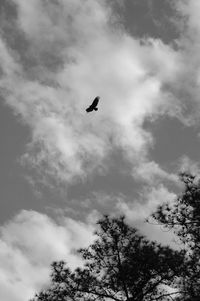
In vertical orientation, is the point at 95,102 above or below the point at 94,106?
above

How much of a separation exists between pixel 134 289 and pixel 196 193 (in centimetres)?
567

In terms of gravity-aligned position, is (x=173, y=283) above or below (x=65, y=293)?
above

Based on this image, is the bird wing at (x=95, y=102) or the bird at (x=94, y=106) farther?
the bird wing at (x=95, y=102)

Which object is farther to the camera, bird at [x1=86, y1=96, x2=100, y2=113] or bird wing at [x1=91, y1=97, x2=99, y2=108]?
bird wing at [x1=91, y1=97, x2=99, y2=108]

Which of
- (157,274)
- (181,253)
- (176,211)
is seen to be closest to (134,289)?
(157,274)

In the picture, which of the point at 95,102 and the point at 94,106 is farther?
the point at 95,102

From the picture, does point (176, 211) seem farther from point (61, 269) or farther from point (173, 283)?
point (61, 269)

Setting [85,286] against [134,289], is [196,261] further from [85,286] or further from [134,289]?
[85,286]

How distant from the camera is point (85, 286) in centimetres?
2383

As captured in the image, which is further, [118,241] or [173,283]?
[118,241]

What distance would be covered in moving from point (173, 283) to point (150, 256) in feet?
5.69

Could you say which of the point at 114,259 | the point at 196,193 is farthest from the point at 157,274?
the point at 196,193

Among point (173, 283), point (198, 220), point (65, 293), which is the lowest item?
point (65, 293)

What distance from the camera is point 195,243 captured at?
22453 millimetres
